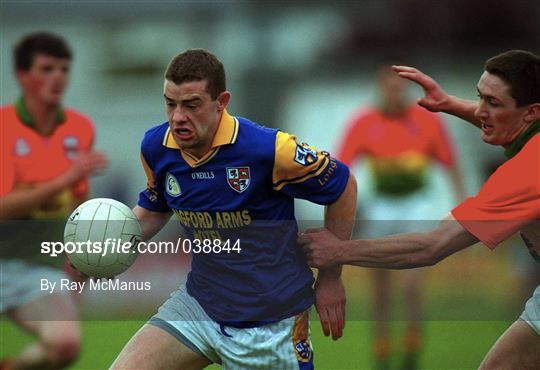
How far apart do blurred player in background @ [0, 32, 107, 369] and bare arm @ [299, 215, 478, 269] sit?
1.36 metres

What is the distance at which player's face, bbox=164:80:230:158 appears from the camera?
13.0 ft

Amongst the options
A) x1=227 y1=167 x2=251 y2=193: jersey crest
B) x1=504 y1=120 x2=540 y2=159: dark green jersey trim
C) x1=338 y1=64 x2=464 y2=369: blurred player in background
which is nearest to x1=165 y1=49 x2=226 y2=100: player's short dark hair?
x1=227 y1=167 x2=251 y2=193: jersey crest

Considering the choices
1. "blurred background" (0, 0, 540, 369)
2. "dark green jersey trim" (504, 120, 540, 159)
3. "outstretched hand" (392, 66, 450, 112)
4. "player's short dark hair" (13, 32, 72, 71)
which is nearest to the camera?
"dark green jersey trim" (504, 120, 540, 159)

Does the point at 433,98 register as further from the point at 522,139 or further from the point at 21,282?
the point at 21,282

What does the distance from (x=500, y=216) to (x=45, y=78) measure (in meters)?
2.81

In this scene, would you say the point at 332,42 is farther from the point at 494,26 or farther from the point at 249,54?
the point at 494,26

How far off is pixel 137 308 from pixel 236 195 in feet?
8.81

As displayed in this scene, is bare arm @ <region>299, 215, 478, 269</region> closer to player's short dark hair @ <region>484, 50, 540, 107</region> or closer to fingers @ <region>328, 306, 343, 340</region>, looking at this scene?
fingers @ <region>328, 306, 343, 340</region>

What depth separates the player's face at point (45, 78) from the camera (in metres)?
5.67

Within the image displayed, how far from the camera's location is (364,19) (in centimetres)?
909

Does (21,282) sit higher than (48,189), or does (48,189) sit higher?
(48,189)

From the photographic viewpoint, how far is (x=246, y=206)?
411 centimetres

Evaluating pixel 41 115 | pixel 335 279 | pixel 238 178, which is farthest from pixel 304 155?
pixel 41 115

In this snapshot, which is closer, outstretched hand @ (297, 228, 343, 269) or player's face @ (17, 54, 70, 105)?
outstretched hand @ (297, 228, 343, 269)
